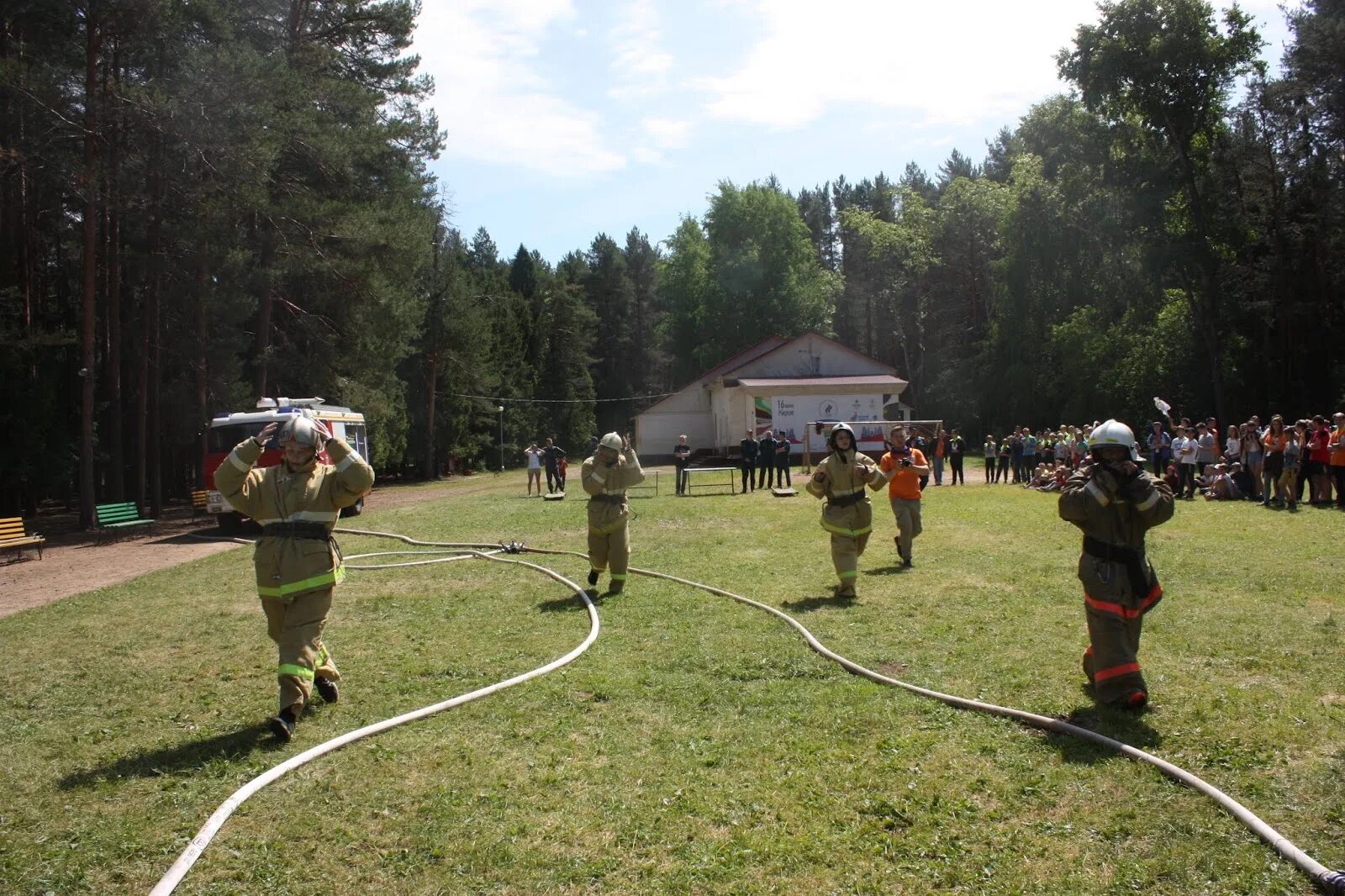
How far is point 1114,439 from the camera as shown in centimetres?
638

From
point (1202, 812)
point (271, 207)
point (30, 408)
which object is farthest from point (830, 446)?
point (30, 408)

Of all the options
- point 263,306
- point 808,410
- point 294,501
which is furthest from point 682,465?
point 294,501

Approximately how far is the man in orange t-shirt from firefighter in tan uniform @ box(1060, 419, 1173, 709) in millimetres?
6467

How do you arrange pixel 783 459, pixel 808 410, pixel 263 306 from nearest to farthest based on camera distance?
pixel 263 306, pixel 783 459, pixel 808 410

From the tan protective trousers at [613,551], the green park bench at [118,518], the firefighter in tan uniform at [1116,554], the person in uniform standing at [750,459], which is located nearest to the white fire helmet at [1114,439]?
the firefighter in tan uniform at [1116,554]

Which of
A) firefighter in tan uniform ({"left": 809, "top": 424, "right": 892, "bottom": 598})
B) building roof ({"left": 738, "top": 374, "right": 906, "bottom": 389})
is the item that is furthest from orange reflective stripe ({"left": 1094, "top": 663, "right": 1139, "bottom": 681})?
building roof ({"left": 738, "top": 374, "right": 906, "bottom": 389})

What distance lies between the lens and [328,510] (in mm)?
6770

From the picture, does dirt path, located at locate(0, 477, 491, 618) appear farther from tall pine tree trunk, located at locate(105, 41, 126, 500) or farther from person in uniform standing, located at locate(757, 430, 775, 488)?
person in uniform standing, located at locate(757, 430, 775, 488)

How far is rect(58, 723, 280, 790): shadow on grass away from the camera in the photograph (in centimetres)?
575

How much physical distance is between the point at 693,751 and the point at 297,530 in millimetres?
3082

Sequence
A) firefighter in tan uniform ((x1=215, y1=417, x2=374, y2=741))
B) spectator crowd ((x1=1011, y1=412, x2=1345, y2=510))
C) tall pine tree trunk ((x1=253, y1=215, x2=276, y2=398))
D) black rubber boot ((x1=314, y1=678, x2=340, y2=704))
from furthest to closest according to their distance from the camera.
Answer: tall pine tree trunk ((x1=253, y1=215, x2=276, y2=398)) → spectator crowd ((x1=1011, y1=412, x2=1345, y2=510)) → black rubber boot ((x1=314, y1=678, x2=340, y2=704)) → firefighter in tan uniform ((x1=215, y1=417, x2=374, y2=741))

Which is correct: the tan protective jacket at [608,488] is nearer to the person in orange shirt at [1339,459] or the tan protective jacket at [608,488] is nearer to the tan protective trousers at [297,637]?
the tan protective trousers at [297,637]

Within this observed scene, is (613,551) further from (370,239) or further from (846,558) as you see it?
(370,239)

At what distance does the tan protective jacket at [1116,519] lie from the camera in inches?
247
